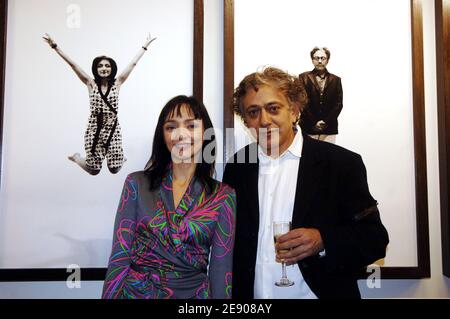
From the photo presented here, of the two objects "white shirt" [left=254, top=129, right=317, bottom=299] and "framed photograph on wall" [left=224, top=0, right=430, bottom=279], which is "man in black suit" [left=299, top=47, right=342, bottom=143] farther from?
"white shirt" [left=254, top=129, right=317, bottom=299]

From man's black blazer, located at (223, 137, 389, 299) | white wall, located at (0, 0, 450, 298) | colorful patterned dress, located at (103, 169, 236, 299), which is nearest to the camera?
colorful patterned dress, located at (103, 169, 236, 299)

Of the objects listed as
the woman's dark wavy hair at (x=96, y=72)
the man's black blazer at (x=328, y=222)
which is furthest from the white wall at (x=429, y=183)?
the woman's dark wavy hair at (x=96, y=72)

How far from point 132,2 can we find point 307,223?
1229mm

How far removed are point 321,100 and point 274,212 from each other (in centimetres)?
56

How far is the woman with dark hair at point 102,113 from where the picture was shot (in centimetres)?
158

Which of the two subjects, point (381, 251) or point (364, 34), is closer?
point (381, 251)

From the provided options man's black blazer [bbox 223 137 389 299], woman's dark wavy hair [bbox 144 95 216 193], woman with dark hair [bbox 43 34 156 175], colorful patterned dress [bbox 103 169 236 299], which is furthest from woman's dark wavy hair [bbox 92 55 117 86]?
man's black blazer [bbox 223 137 389 299]

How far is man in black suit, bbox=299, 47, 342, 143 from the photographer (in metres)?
1.59

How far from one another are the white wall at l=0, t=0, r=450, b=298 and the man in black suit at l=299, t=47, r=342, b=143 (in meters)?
0.39

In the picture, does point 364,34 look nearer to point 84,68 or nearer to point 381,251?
point 381,251

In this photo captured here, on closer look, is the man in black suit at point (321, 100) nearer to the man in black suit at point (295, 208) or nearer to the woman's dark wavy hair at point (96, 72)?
the man in black suit at point (295, 208)
